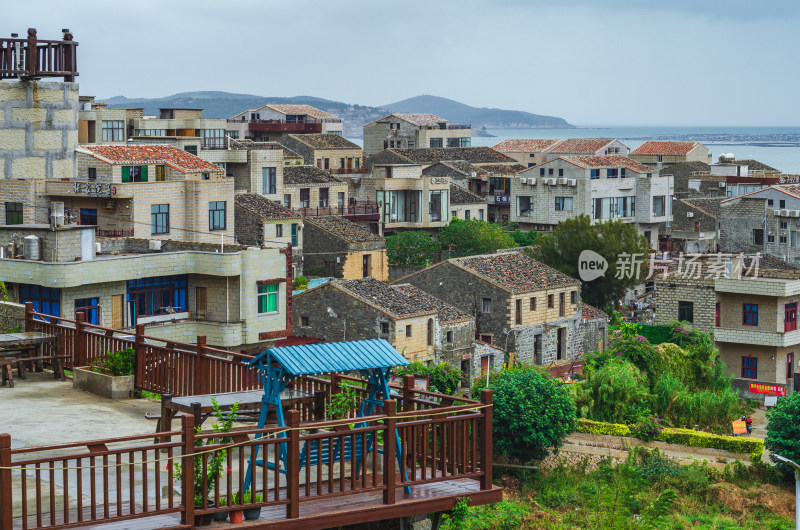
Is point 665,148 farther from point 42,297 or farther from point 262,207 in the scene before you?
point 42,297

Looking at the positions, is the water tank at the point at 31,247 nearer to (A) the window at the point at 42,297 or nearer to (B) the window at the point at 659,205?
(A) the window at the point at 42,297

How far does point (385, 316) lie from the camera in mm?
43781

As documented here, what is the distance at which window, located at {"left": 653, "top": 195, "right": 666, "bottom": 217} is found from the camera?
7786 centimetres

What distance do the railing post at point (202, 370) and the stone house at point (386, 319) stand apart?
98.7 feet

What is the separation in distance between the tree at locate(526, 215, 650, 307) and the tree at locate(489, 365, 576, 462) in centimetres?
2462

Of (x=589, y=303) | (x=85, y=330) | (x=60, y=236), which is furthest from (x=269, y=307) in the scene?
(x=589, y=303)

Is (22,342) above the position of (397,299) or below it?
above

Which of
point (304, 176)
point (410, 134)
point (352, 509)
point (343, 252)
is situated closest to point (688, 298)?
point (343, 252)

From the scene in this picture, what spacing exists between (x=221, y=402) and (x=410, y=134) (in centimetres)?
9215

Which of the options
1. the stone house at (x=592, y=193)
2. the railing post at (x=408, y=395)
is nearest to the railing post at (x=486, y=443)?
the railing post at (x=408, y=395)

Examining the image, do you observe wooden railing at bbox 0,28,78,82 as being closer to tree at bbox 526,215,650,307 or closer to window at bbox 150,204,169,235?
window at bbox 150,204,169,235

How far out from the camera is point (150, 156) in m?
50.8

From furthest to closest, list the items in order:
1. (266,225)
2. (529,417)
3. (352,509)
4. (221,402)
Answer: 1. (266,225)
2. (529,417)
3. (221,402)
4. (352,509)

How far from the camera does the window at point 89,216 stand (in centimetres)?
4709
